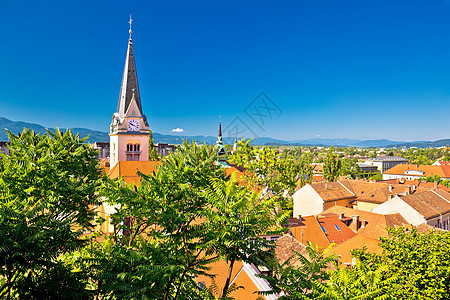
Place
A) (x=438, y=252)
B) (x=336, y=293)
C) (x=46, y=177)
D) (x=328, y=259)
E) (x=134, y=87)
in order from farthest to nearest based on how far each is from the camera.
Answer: (x=134, y=87)
(x=438, y=252)
(x=46, y=177)
(x=328, y=259)
(x=336, y=293)

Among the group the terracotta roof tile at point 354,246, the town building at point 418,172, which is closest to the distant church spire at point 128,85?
the terracotta roof tile at point 354,246

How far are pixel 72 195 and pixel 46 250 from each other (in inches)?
201

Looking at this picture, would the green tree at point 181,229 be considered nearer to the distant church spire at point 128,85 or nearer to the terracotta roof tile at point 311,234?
the terracotta roof tile at point 311,234

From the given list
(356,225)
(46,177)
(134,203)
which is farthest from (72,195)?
(356,225)

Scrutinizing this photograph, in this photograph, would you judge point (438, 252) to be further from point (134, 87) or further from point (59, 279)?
point (134, 87)

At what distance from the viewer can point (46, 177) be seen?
37.1 feet

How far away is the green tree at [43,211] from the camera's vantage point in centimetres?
695

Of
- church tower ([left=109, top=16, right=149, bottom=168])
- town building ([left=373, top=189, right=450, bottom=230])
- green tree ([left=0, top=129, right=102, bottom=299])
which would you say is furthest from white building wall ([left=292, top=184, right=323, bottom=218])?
green tree ([left=0, top=129, right=102, bottom=299])

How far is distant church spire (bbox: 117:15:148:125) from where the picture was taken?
134ft

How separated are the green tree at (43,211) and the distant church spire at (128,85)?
26.1 m

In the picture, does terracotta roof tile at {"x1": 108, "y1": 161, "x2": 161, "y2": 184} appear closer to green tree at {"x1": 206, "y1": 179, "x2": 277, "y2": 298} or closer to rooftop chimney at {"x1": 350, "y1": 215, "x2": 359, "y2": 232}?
green tree at {"x1": 206, "y1": 179, "x2": 277, "y2": 298}

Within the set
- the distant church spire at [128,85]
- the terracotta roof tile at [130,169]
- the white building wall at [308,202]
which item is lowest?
the white building wall at [308,202]

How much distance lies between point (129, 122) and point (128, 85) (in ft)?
17.5

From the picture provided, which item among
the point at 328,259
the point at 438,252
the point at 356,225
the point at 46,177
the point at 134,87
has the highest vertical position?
the point at 134,87
